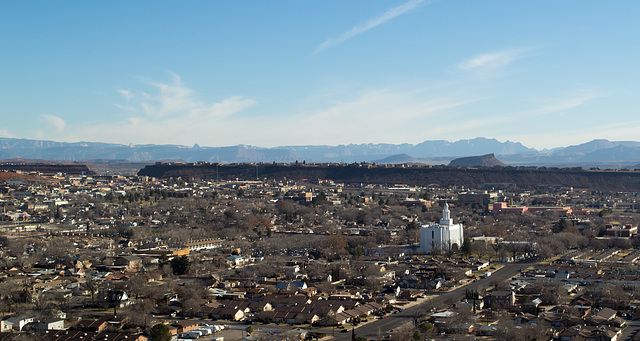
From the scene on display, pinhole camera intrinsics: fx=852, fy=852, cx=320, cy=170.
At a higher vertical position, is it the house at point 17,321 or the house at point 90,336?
the house at point 17,321

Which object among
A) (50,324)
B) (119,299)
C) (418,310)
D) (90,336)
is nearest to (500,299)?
(418,310)

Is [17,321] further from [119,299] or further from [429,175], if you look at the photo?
[429,175]

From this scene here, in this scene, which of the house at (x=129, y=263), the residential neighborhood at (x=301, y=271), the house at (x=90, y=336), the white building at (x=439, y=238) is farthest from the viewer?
the white building at (x=439, y=238)

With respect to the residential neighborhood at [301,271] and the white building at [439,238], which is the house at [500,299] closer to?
the residential neighborhood at [301,271]

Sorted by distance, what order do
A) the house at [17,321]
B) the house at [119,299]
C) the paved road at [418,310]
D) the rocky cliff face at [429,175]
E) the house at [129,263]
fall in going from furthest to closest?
the rocky cliff face at [429,175] → the house at [129,263] → the house at [119,299] → the house at [17,321] → the paved road at [418,310]

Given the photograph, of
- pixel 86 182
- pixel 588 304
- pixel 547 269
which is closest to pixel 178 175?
pixel 86 182

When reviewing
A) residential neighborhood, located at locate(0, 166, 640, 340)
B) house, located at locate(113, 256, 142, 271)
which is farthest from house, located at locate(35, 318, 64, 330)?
house, located at locate(113, 256, 142, 271)

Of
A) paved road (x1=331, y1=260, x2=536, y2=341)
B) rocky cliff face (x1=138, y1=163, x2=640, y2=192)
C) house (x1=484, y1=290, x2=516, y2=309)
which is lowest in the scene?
paved road (x1=331, y1=260, x2=536, y2=341)

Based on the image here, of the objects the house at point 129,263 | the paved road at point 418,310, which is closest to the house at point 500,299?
the paved road at point 418,310

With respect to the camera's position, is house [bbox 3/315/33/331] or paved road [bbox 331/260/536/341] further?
house [bbox 3/315/33/331]

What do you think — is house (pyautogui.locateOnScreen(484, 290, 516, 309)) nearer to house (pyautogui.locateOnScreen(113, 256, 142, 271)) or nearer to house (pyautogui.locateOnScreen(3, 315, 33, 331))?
house (pyautogui.locateOnScreen(3, 315, 33, 331))
